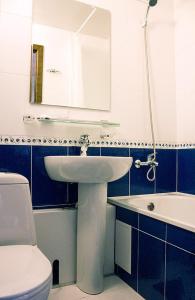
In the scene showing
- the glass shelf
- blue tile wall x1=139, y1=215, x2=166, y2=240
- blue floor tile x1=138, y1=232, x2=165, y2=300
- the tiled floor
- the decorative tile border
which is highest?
the glass shelf

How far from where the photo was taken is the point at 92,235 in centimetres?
147

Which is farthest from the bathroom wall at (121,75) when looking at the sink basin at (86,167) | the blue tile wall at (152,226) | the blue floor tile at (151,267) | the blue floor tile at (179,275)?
the blue floor tile at (179,275)

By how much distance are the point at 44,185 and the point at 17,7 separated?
3.74 feet

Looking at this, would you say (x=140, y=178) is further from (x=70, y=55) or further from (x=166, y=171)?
(x=70, y=55)

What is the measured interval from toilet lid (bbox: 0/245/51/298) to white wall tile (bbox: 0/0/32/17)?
1380 millimetres

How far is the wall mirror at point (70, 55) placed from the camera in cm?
163

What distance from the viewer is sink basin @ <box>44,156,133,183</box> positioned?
4.18ft

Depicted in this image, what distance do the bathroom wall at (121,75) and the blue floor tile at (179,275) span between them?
3.11ft

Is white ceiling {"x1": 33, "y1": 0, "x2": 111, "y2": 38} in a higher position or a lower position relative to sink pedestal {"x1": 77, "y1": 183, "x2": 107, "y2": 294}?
higher

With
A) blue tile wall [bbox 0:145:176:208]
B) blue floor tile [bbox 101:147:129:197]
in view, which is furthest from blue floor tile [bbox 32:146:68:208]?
blue floor tile [bbox 101:147:129:197]

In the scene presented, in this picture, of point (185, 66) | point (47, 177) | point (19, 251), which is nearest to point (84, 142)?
point (47, 177)

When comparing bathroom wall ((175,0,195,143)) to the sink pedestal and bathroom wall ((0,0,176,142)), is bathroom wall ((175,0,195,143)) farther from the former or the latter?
the sink pedestal

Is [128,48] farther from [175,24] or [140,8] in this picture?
[175,24]

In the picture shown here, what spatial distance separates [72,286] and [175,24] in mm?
2215
